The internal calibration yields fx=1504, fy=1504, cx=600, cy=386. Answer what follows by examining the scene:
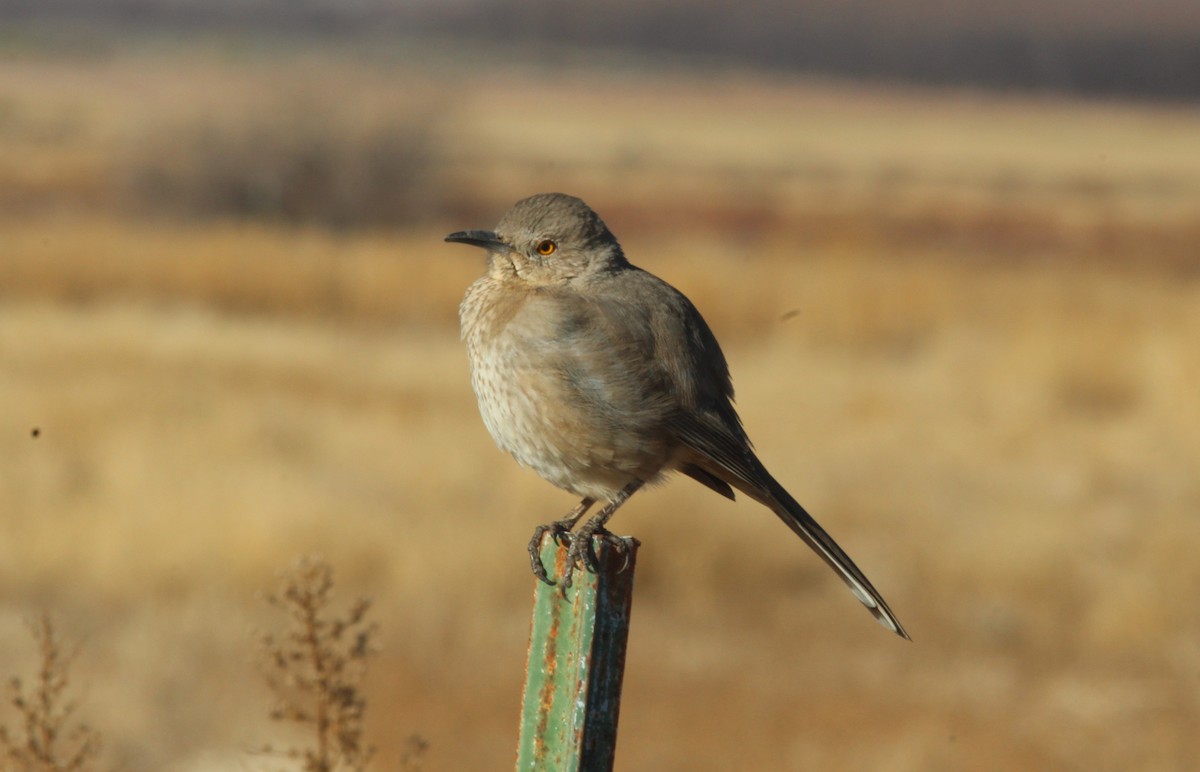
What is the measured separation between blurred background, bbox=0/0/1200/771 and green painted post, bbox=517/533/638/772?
5983 mm

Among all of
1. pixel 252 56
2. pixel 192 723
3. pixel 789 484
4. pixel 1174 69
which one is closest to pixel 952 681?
pixel 789 484

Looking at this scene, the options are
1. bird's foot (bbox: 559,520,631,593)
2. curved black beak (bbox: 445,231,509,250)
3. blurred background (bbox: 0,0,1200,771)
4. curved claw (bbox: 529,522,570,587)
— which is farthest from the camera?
blurred background (bbox: 0,0,1200,771)

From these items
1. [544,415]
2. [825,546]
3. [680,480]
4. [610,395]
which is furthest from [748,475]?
[680,480]

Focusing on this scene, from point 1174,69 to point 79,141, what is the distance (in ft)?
130

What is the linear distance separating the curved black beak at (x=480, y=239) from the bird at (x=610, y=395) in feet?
0.03

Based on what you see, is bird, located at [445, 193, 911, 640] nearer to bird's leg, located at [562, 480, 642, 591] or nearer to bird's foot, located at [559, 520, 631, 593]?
bird's leg, located at [562, 480, 642, 591]

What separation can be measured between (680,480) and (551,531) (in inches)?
388

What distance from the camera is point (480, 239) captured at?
15.5 feet

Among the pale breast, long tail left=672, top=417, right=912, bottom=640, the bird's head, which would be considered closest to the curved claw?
the pale breast

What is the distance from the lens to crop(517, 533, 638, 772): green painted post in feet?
10.8

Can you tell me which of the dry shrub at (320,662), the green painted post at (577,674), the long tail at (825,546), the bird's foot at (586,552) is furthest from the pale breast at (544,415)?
the green painted post at (577,674)

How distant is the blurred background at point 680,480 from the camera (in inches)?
448

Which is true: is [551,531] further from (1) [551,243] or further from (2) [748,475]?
(1) [551,243]

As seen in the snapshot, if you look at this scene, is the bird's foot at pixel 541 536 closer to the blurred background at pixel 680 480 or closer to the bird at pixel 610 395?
the bird at pixel 610 395
